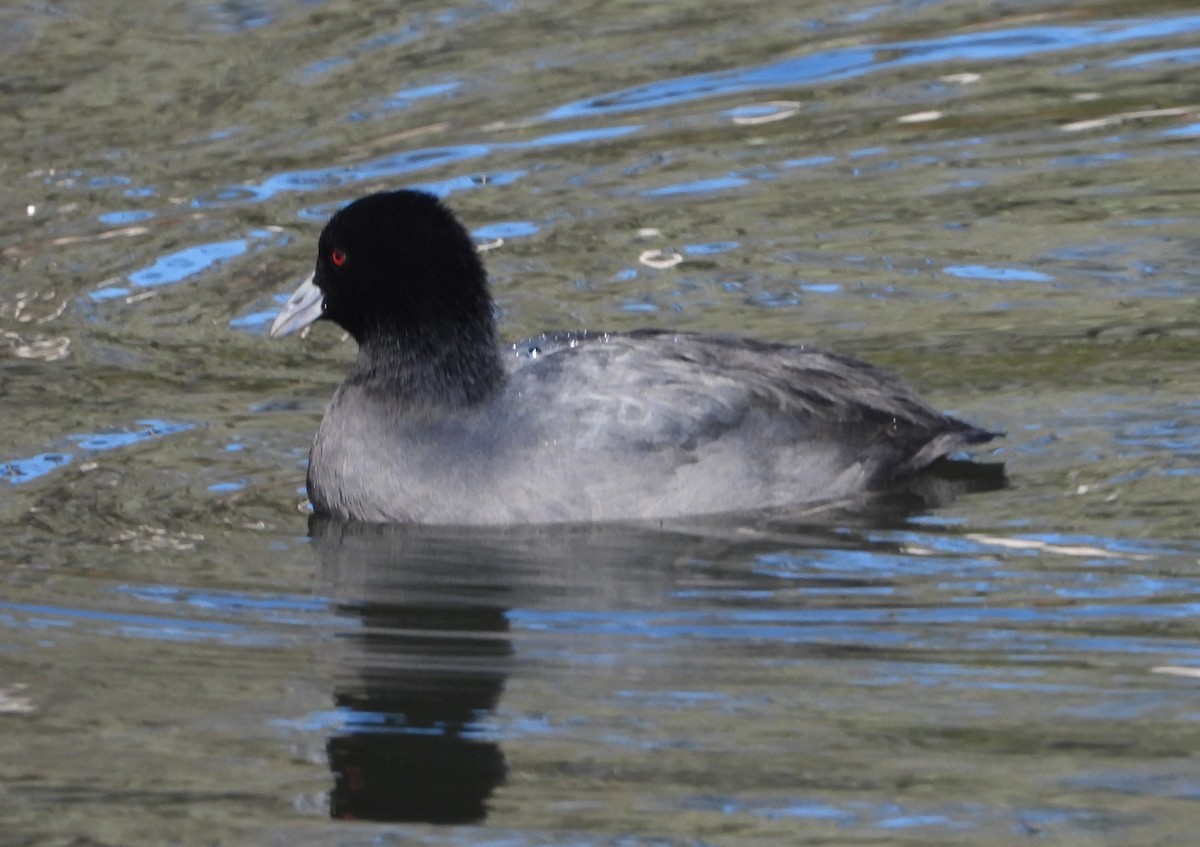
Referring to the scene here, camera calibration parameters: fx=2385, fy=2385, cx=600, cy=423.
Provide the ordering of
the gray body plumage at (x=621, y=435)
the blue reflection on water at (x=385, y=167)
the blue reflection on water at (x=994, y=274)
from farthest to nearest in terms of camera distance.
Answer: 1. the blue reflection on water at (x=385, y=167)
2. the blue reflection on water at (x=994, y=274)
3. the gray body plumage at (x=621, y=435)

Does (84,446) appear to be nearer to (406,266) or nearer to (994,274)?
(406,266)

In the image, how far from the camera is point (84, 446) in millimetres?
8805

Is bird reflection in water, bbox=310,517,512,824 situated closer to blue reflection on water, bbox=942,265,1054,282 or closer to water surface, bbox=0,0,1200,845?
water surface, bbox=0,0,1200,845

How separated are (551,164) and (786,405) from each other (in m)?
4.17

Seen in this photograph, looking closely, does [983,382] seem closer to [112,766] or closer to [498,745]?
[498,745]

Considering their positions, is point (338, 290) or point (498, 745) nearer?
point (498, 745)

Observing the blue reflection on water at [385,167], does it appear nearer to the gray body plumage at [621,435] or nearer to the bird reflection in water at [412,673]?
the gray body plumage at [621,435]

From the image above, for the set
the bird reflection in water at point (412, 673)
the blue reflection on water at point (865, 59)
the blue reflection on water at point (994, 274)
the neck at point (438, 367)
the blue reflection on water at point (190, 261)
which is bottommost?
the bird reflection in water at point (412, 673)

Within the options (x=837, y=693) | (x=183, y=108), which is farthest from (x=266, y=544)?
(x=183, y=108)

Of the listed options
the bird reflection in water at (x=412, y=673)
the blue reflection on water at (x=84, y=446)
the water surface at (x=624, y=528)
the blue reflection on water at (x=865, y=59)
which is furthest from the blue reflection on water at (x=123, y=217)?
the bird reflection in water at (x=412, y=673)

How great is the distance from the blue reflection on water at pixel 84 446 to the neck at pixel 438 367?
112cm

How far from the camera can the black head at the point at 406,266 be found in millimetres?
8070

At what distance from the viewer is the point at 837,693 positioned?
6.19m

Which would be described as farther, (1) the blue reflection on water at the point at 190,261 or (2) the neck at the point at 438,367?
(1) the blue reflection on water at the point at 190,261
